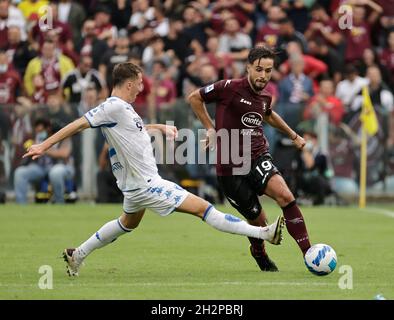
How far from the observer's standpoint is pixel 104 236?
11.7 meters

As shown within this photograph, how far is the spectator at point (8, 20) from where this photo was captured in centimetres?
2569

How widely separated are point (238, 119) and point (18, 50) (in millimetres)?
14350

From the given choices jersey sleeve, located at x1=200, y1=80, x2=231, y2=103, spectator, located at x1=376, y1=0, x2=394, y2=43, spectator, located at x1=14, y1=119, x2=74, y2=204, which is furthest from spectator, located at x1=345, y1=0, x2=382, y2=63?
jersey sleeve, located at x1=200, y1=80, x2=231, y2=103

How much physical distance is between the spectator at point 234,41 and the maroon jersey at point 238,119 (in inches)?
527

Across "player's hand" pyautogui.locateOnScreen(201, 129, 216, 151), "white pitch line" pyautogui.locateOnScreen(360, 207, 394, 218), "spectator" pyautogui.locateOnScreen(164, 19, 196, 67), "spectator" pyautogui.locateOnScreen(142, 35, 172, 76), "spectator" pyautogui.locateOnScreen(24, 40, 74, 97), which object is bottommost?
"white pitch line" pyautogui.locateOnScreen(360, 207, 394, 218)

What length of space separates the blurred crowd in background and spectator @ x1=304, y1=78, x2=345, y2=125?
1.1 inches

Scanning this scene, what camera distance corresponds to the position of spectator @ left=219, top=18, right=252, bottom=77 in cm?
2562

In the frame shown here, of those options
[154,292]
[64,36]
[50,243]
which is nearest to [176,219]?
[50,243]

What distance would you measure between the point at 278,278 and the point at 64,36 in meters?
15.2

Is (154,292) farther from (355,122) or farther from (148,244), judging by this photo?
(355,122)

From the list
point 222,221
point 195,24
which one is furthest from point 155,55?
point 222,221

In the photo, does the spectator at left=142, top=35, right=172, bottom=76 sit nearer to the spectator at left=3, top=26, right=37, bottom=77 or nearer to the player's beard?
the spectator at left=3, top=26, right=37, bottom=77
